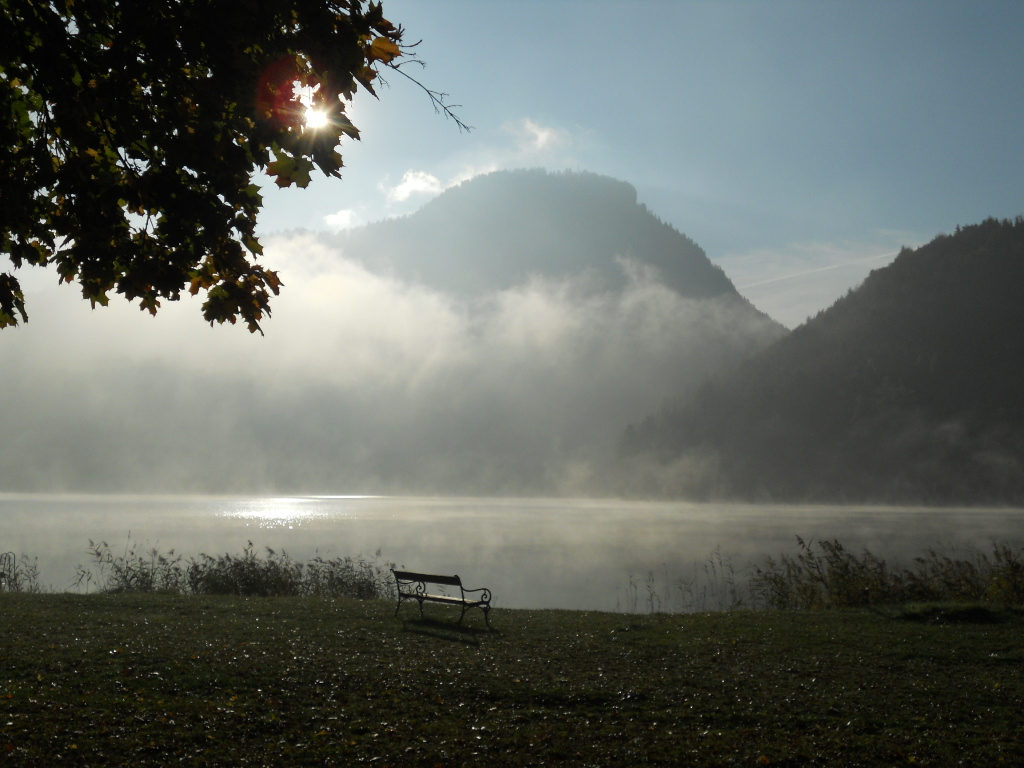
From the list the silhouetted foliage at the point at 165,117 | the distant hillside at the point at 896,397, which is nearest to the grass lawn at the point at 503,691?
the silhouetted foliage at the point at 165,117

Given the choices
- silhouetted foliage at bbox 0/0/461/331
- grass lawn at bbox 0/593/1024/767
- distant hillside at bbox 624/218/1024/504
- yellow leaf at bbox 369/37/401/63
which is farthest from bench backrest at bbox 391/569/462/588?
distant hillside at bbox 624/218/1024/504

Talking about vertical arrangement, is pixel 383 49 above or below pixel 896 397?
below

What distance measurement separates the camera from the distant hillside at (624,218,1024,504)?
90.2 meters

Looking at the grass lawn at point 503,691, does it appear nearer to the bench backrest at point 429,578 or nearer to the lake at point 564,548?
the bench backrest at point 429,578

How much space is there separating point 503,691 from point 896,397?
10312 cm

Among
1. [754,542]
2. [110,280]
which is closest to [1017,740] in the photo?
[110,280]

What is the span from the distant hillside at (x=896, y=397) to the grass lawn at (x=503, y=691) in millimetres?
92150

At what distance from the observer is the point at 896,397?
316ft

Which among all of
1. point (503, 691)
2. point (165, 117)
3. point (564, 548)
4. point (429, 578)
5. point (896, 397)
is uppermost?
point (896, 397)

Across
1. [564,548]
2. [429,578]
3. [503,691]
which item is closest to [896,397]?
[564,548]

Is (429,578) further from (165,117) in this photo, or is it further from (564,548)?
(564,548)

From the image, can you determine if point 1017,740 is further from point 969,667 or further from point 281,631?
point 281,631

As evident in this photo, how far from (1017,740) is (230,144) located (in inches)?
326

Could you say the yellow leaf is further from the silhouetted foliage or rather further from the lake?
the lake
